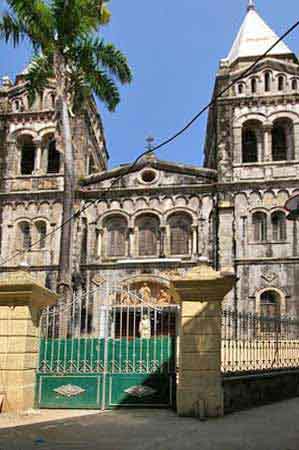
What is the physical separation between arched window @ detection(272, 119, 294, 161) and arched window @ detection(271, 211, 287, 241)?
3.09m

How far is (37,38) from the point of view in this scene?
21.3 m

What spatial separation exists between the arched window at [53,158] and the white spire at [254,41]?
10.2 m

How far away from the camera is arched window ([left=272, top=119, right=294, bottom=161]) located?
2680 cm

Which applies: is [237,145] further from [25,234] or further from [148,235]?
[25,234]

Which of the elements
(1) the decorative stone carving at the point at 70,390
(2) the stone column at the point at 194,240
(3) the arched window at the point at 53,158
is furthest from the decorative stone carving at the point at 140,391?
(3) the arched window at the point at 53,158

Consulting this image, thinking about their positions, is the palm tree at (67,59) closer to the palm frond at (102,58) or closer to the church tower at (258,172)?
the palm frond at (102,58)

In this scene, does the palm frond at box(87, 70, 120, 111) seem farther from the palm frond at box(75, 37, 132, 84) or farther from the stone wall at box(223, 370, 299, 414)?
the stone wall at box(223, 370, 299, 414)

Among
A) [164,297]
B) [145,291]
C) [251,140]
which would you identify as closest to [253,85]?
[251,140]

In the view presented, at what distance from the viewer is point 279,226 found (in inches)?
992

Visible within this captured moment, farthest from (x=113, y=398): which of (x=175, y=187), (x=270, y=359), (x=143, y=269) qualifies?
(x=175, y=187)

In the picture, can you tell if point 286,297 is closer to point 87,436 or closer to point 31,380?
point 31,380

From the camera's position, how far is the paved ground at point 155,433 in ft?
26.8

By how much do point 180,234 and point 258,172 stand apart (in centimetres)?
460

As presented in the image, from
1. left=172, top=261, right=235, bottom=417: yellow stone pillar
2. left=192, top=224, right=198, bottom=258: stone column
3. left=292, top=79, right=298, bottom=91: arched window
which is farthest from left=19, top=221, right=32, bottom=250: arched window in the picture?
left=172, top=261, right=235, bottom=417: yellow stone pillar
